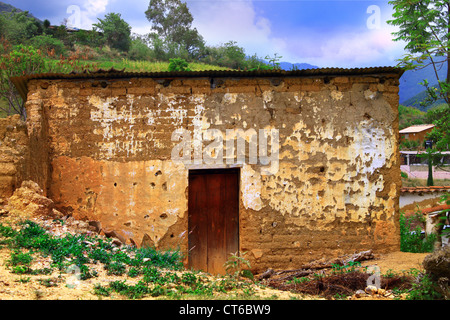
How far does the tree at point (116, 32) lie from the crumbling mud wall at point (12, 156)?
3302 cm

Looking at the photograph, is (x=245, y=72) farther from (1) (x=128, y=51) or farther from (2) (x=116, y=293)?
(1) (x=128, y=51)

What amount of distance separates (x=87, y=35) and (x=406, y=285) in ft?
121

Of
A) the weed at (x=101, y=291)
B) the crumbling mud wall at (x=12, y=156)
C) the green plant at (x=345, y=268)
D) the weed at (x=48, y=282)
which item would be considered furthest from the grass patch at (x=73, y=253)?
the green plant at (x=345, y=268)

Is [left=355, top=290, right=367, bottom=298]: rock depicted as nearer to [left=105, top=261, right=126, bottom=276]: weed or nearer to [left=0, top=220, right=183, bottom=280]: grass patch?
[left=0, top=220, right=183, bottom=280]: grass patch

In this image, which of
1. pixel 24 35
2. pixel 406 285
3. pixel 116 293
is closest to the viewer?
pixel 116 293

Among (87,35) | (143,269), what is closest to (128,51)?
(87,35)

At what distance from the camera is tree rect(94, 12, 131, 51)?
38.4m

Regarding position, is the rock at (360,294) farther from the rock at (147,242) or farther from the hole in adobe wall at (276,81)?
the hole in adobe wall at (276,81)

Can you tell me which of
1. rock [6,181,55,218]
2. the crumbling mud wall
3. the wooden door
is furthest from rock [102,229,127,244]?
the crumbling mud wall

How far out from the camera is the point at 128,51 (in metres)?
38.3

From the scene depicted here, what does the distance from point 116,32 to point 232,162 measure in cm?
3430

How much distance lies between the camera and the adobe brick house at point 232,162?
7.91m

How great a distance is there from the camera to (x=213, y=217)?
320 inches
